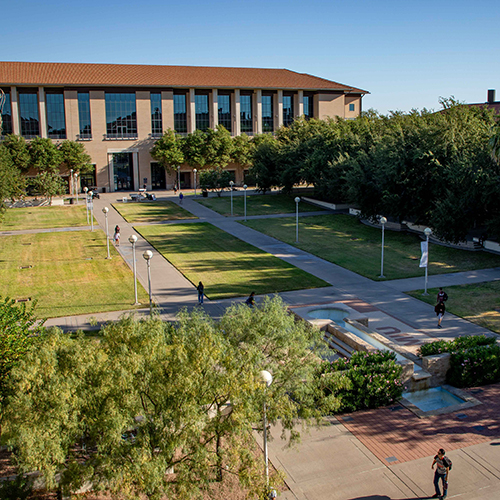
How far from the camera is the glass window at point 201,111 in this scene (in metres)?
77.6

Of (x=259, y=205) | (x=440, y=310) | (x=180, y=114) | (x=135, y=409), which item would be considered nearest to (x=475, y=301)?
(x=440, y=310)

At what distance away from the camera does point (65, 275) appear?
31344 millimetres

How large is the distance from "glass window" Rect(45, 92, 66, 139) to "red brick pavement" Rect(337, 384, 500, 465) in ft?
216

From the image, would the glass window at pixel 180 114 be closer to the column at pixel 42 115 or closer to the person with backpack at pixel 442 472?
the column at pixel 42 115

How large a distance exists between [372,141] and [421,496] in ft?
137

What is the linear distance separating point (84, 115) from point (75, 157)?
249 inches

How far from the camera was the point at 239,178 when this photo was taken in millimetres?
81938

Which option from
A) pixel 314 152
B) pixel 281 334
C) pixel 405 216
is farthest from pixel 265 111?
pixel 281 334

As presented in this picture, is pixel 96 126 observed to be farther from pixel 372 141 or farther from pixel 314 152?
pixel 372 141

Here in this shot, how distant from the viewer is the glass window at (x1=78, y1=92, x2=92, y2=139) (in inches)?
2805

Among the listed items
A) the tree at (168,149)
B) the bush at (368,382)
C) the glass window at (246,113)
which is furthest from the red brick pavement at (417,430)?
the glass window at (246,113)

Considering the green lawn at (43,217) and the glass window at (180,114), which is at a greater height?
the glass window at (180,114)

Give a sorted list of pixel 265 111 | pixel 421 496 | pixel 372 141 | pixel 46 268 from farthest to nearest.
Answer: pixel 265 111
pixel 372 141
pixel 46 268
pixel 421 496

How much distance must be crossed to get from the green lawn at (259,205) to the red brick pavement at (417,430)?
39.5m
